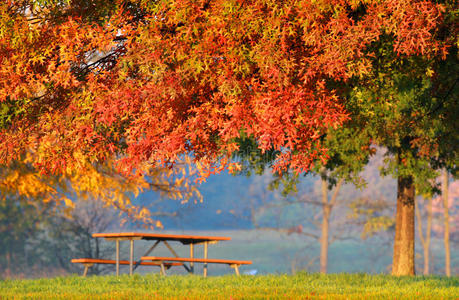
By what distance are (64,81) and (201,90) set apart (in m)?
1.72

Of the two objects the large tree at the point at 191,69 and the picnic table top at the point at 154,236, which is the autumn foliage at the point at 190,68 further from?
the picnic table top at the point at 154,236

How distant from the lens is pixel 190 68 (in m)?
7.24

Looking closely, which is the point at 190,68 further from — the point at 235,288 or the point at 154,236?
the point at 154,236

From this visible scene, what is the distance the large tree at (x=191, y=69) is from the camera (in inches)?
277

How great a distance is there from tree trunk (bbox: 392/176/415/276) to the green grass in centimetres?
235

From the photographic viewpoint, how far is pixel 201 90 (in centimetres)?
788

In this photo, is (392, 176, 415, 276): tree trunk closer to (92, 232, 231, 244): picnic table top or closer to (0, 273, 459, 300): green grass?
(0, 273, 459, 300): green grass

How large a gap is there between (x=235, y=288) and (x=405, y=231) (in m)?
7.19

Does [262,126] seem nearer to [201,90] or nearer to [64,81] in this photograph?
[201,90]

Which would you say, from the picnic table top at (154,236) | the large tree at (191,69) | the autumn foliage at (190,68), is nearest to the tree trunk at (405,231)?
the picnic table top at (154,236)

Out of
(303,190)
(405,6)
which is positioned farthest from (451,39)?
(303,190)

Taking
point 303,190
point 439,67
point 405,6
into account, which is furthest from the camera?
point 303,190

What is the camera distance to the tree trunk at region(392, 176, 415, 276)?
16047 mm

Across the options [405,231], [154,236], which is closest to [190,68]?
[154,236]
